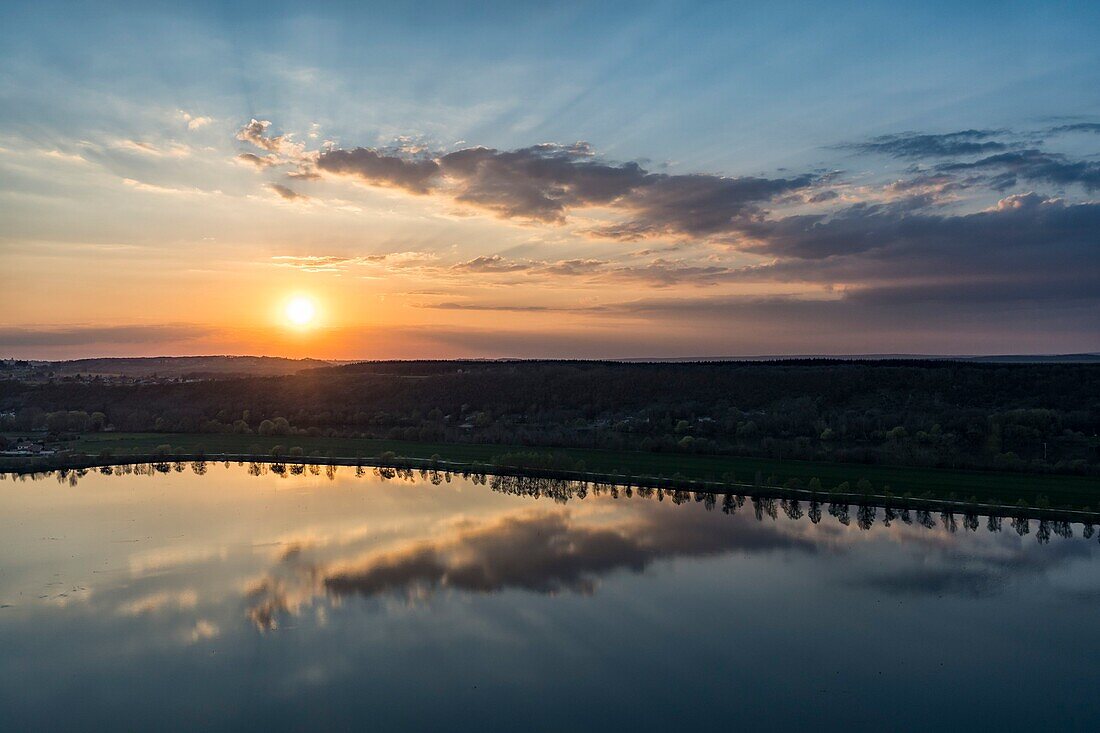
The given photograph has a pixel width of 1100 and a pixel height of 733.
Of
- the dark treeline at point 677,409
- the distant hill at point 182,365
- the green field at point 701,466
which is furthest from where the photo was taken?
the distant hill at point 182,365

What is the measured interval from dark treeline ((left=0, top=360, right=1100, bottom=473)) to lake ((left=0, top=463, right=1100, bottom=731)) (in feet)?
43.5

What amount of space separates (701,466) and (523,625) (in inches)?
750

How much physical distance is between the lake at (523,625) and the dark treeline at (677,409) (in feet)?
43.5

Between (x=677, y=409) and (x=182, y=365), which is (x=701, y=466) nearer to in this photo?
(x=677, y=409)

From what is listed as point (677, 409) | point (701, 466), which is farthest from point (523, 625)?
point (677, 409)

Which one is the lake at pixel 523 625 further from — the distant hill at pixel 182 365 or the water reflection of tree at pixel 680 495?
the distant hill at pixel 182 365

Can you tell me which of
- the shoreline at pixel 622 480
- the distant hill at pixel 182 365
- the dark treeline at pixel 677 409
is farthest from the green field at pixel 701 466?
the distant hill at pixel 182 365

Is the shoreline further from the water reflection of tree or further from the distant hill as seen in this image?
the distant hill

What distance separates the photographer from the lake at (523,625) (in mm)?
11336

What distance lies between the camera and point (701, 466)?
3241cm

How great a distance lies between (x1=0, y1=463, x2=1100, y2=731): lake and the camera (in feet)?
37.2

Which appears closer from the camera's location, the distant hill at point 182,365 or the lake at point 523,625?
the lake at point 523,625

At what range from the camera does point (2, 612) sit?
14.9 metres

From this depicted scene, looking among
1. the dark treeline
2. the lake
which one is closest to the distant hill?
the dark treeline
